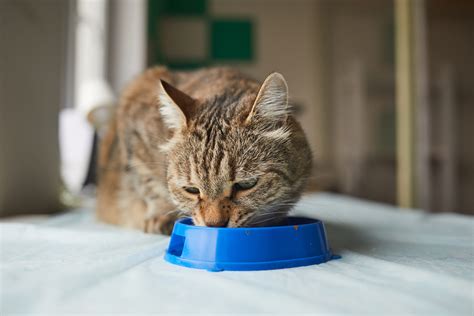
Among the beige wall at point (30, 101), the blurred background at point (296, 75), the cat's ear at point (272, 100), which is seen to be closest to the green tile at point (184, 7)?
A: the blurred background at point (296, 75)

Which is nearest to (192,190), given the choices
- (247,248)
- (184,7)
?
(247,248)

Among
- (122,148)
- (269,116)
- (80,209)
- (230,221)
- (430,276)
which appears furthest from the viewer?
(80,209)

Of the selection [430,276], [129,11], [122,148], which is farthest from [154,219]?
[129,11]

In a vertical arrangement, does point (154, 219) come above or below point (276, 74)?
below

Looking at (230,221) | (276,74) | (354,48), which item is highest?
(354,48)

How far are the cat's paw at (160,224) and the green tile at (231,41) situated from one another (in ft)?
11.2

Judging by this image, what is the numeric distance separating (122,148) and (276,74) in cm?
82

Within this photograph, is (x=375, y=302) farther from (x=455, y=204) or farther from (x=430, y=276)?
(x=455, y=204)

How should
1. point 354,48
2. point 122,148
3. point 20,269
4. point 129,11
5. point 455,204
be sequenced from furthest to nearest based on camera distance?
point 354,48
point 129,11
point 455,204
point 122,148
point 20,269

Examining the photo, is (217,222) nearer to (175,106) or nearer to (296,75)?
(175,106)

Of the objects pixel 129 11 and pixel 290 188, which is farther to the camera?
pixel 129 11

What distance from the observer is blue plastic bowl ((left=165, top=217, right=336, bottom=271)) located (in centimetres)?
107

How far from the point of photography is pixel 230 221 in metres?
1.16

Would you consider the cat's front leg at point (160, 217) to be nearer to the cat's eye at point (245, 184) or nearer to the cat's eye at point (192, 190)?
the cat's eye at point (192, 190)
